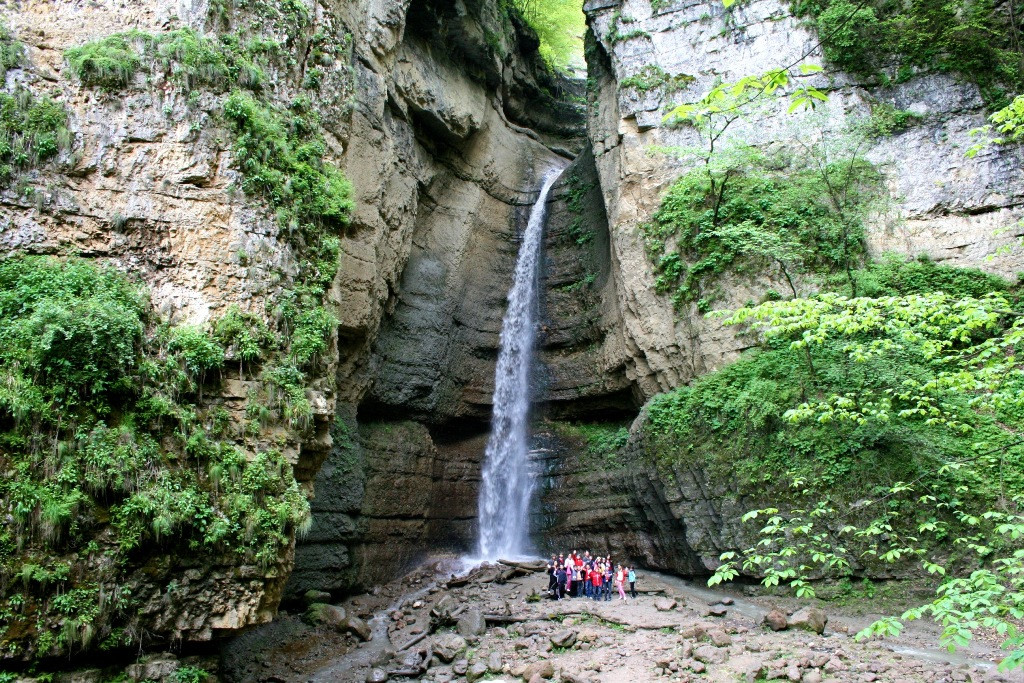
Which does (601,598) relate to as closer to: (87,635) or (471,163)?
(87,635)

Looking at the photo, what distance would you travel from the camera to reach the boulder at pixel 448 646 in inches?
442

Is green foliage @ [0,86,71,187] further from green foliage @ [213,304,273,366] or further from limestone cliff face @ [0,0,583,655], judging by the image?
green foliage @ [213,304,273,366]

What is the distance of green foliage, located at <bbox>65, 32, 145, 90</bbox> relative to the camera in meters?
10.9

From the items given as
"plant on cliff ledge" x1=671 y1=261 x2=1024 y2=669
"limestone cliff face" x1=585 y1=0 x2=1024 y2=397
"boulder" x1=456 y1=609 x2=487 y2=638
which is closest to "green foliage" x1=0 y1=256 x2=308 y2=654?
"boulder" x1=456 y1=609 x2=487 y2=638

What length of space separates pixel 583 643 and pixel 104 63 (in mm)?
12643

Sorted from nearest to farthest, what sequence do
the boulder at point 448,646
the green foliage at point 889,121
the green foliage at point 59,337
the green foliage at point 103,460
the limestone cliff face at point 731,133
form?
the green foliage at point 103,460 → the green foliage at point 59,337 → the boulder at point 448,646 → the limestone cliff face at point 731,133 → the green foliage at point 889,121

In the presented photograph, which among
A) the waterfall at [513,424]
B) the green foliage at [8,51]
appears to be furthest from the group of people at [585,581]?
the green foliage at [8,51]

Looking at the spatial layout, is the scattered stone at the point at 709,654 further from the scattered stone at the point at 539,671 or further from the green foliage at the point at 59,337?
the green foliage at the point at 59,337

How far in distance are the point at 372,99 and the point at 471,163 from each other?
5.56 meters

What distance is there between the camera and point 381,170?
1565cm

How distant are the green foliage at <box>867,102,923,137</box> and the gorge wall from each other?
268mm

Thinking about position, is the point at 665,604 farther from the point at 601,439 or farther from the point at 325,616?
the point at 325,616

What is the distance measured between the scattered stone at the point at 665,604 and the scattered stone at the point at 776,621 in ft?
6.10

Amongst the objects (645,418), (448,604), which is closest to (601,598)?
(448,604)
